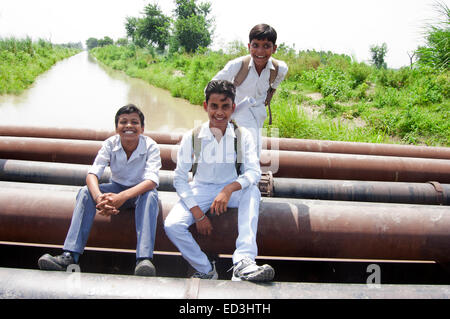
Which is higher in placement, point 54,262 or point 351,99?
point 351,99

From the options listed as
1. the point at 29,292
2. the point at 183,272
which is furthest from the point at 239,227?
the point at 29,292

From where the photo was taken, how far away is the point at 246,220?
5.65 ft

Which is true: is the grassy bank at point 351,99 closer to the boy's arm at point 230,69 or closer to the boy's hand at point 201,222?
the boy's arm at point 230,69

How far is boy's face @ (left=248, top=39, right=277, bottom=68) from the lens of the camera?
237 cm

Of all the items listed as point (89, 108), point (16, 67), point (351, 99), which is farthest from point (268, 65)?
point (16, 67)

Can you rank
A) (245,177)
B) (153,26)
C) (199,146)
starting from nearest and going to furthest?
(245,177), (199,146), (153,26)

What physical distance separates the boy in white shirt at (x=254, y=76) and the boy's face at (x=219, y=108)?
551mm

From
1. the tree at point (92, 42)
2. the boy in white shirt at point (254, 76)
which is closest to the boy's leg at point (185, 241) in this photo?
the boy in white shirt at point (254, 76)

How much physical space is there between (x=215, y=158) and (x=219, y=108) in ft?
1.03

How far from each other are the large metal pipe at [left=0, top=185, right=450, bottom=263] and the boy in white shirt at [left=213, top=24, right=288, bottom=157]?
94 centimetres

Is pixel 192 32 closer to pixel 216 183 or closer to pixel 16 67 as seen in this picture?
pixel 16 67

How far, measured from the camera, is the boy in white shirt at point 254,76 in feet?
7.85

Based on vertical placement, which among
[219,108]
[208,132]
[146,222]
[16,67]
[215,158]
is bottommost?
[146,222]
